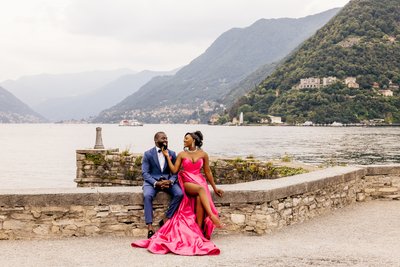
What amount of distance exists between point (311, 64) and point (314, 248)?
523 ft

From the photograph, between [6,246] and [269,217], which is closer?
[6,246]

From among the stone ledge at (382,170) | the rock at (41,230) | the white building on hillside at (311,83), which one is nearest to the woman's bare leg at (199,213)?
the rock at (41,230)

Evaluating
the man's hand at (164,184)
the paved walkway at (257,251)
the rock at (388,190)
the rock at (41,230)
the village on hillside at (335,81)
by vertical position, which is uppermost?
the village on hillside at (335,81)

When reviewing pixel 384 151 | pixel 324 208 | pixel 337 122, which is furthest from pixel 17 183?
pixel 337 122

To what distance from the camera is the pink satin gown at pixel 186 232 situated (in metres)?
6.61

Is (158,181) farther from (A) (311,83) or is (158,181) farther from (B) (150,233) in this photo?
(A) (311,83)

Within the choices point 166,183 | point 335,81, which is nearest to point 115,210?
point 166,183

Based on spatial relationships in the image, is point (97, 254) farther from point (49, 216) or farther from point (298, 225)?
point (298, 225)

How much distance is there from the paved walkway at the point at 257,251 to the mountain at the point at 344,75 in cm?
13720

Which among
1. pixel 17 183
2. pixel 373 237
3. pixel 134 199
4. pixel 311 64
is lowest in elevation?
pixel 17 183

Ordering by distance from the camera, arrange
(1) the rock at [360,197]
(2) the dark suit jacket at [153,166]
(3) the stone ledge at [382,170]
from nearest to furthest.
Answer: (2) the dark suit jacket at [153,166]
(1) the rock at [360,197]
(3) the stone ledge at [382,170]

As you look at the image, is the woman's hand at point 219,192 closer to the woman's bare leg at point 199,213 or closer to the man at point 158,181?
the woman's bare leg at point 199,213

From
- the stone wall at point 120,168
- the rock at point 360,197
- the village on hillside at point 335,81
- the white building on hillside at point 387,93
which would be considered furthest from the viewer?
the village on hillside at point 335,81

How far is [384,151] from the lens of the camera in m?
67.8
